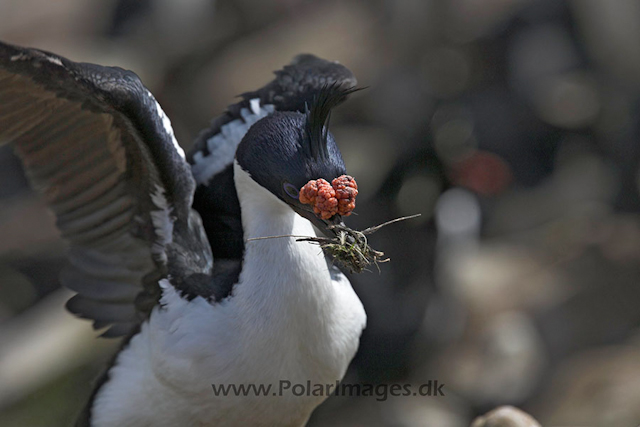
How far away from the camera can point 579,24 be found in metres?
11.7

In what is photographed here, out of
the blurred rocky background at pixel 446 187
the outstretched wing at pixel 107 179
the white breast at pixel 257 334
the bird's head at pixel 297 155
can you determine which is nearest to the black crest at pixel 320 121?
the bird's head at pixel 297 155

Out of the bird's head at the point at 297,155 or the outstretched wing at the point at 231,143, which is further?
the outstretched wing at the point at 231,143

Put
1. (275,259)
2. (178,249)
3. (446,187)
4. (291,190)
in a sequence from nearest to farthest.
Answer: (291,190) → (275,259) → (178,249) → (446,187)

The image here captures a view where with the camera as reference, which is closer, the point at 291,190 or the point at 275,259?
the point at 291,190

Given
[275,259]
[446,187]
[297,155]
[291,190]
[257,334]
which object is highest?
[297,155]

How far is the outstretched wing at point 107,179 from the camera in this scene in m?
3.73

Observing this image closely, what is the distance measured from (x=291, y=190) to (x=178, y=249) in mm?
976

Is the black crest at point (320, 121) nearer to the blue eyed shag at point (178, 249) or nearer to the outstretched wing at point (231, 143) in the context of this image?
the blue eyed shag at point (178, 249)

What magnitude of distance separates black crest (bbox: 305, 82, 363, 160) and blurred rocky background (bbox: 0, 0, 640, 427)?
Answer: 3.64 metres

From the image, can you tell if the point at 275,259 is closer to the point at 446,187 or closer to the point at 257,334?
the point at 257,334

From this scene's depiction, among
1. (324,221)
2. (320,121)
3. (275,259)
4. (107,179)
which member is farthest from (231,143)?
(324,221)

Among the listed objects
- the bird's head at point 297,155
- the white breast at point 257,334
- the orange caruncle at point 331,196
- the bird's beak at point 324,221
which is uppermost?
the bird's head at point 297,155

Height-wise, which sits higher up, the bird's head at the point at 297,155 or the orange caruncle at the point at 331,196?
the bird's head at the point at 297,155

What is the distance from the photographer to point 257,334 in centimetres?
386
